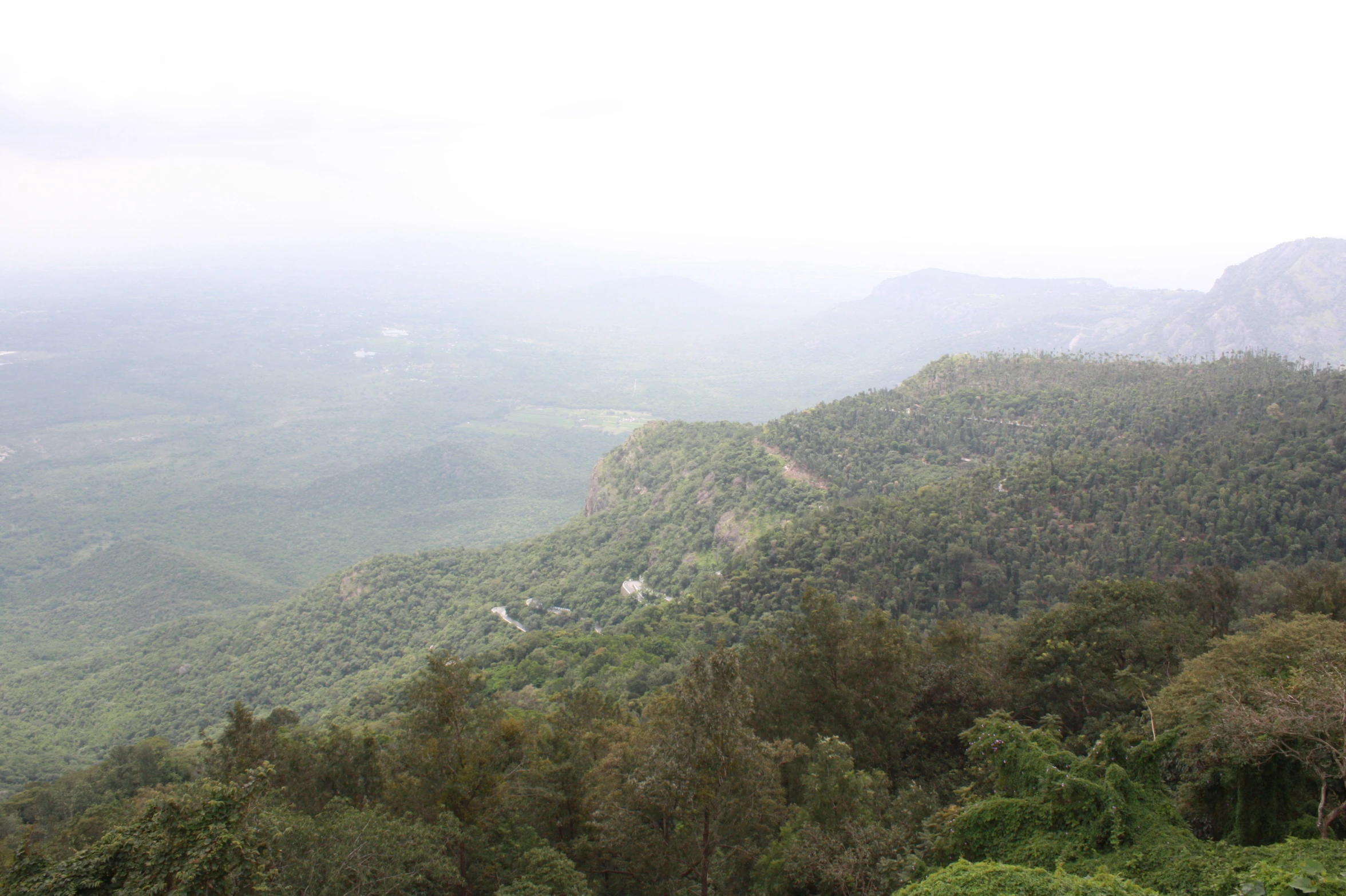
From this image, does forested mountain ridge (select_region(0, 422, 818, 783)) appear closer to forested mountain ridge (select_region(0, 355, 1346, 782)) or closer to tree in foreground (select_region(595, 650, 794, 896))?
forested mountain ridge (select_region(0, 355, 1346, 782))

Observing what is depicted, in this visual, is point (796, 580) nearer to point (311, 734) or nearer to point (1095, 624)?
point (1095, 624)

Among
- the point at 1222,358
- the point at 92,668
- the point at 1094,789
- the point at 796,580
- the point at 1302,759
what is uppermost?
the point at 1222,358

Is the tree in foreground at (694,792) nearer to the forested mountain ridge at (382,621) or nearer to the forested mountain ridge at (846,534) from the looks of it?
the forested mountain ridge at (846,534)

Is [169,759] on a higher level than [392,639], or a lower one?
higher

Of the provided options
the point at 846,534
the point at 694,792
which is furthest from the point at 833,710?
the point at 846,534

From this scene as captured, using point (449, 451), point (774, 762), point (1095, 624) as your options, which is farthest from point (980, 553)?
point (449, 451)

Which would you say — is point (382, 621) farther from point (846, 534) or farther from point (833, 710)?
point (833, 710)

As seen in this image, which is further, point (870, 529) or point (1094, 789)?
point (870, 529)

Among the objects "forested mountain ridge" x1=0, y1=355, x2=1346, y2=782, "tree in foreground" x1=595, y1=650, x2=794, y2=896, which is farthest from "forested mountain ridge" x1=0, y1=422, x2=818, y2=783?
"tree in foreground" x1=595, y1=650, x2=794, y2=896
